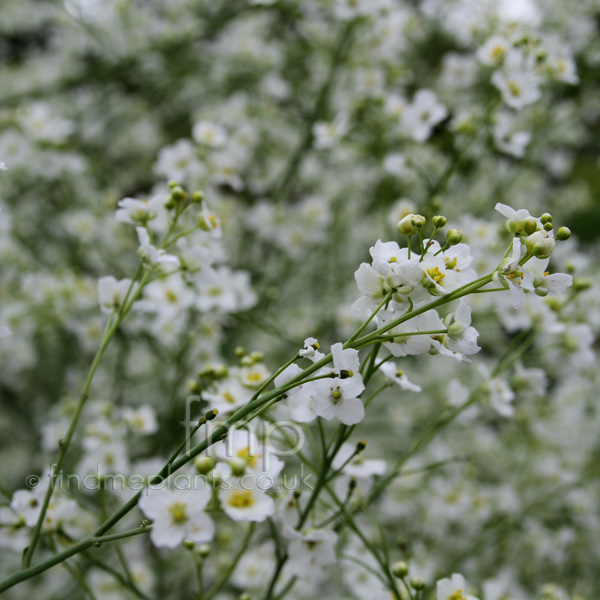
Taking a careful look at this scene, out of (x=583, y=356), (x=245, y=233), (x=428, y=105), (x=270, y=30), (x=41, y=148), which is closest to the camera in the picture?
(x=583, y=356)

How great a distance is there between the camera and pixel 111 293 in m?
1.27

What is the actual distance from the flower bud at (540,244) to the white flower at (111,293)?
2.61ft

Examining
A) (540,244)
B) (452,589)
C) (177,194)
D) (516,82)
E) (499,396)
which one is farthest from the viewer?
(516,82)

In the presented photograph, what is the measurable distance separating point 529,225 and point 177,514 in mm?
694

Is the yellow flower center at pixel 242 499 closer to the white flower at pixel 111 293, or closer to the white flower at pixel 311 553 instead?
the white flower at pixel 311 553

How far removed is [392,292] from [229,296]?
95cm

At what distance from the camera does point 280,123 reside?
3.31m

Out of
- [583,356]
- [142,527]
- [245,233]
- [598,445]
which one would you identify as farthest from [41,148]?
[598,445]

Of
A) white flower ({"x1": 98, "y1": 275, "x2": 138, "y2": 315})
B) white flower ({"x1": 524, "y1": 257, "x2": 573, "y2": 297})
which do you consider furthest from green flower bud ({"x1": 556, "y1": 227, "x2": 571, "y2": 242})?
white flower ({"x1": 98, "y1": 275, "x2": 138, "y2": 315})

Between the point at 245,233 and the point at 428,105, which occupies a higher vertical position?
the point at 245,233

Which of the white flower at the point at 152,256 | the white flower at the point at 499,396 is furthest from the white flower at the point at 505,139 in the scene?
the white flower at the point at 152,256

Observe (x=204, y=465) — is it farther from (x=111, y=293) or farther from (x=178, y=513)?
(x=111, y=293)

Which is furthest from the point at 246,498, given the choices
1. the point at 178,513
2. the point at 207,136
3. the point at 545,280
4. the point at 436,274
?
the point at 207,136

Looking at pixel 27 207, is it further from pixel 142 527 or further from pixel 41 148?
pixel 142 527
